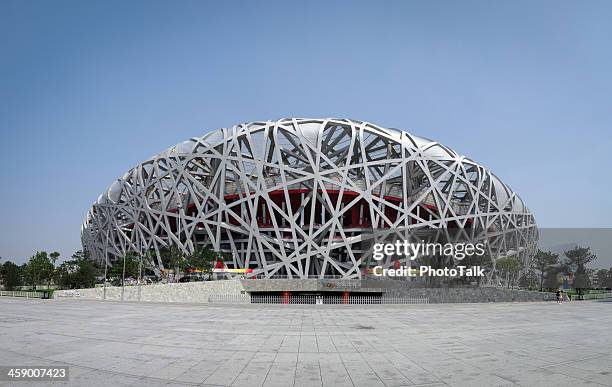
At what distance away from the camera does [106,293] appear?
38.5 metres

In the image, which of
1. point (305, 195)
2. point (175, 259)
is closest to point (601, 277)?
point (305, 195)

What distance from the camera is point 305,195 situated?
2233 inches

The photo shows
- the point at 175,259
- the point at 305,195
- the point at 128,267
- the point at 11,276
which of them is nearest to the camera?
the point at 175,259

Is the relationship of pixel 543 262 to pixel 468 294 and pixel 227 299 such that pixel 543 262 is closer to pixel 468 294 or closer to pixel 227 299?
pixel 468 294

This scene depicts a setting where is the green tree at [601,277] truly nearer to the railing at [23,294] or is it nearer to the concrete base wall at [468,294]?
the concrete base wall at [468,294]

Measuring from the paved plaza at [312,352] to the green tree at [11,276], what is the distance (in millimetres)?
56350

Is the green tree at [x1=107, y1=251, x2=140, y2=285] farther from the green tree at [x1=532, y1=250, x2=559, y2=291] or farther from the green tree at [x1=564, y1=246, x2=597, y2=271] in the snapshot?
the green tree at [x1=564, y1=246, x2=597, y2=271]

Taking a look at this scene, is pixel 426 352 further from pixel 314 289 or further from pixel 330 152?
pixel 330 152

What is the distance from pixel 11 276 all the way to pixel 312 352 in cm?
7193

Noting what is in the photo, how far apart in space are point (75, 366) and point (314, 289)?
38306 mm

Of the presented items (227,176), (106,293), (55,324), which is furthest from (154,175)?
(55,324)

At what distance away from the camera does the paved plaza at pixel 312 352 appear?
28.0 ft

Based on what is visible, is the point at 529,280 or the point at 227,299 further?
the point at 529,280

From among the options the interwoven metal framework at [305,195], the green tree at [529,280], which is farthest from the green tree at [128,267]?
the green tree at [529,280]
